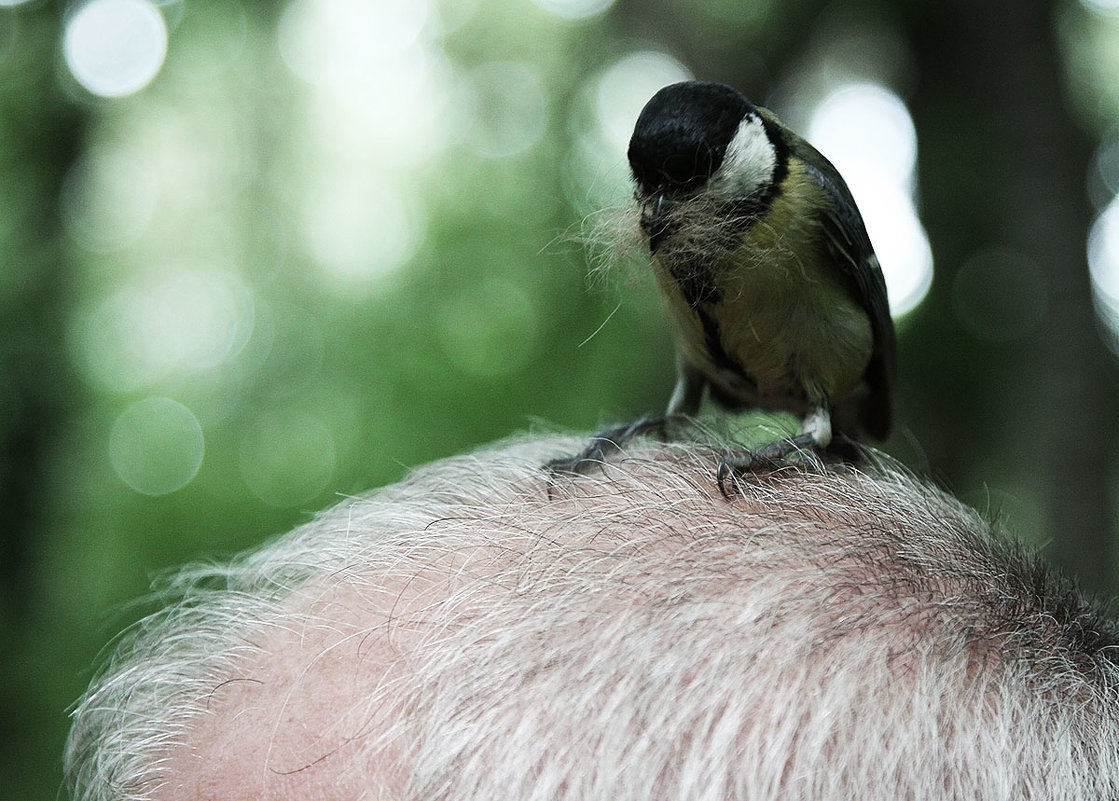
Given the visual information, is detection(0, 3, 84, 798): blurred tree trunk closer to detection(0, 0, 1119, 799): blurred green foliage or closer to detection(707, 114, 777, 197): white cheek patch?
detection(0, 0, 1119, 799): blurred green foliage

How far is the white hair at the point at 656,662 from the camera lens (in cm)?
77

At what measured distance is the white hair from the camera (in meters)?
0.77

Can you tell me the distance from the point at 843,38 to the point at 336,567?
6200 mm

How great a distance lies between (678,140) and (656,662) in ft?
2.79

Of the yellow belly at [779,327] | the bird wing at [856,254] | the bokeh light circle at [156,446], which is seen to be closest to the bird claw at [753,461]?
the yellow belly at [779,327]

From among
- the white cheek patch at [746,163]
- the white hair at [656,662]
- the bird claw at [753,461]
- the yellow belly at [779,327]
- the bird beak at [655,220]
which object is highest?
the white cheek patch at [746,163]

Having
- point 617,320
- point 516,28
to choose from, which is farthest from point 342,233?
point 617,320

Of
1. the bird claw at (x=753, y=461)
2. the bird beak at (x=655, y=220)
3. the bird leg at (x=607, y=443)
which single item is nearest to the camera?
the bird claw at (x=753, y=461)

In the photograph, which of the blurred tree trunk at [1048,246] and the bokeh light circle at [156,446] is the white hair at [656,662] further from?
the bokeh light circle at [156,446]

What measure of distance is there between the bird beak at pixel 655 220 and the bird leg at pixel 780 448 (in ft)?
1.16

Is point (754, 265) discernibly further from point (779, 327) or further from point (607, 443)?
point (607, 443)

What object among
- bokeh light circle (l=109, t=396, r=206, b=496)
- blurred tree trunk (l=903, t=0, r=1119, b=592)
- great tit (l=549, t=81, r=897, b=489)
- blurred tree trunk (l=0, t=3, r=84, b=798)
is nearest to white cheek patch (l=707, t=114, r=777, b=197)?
great tit (l=549, t=81, r=897, b=489)

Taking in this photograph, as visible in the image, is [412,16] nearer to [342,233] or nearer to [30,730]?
[342,233]

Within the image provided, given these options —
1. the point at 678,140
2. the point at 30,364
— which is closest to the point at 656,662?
the point at 678,140
